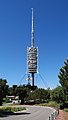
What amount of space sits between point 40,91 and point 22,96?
902cm

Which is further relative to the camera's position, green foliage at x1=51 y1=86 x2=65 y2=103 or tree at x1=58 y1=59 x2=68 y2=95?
green foliage at x1=51 y1=86 x2=65 y2=103

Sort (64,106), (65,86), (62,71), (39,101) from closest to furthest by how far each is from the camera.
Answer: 1. (65,86)
2. (62,71)
3. (64,106)
4. (39,101)

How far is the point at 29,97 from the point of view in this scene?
545 ft

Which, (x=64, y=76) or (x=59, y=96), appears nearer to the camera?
(x=64, y=76)

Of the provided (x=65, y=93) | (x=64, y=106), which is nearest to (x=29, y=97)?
(x=64, y=106)

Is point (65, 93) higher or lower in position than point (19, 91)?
lower

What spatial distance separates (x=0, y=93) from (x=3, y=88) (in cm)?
184

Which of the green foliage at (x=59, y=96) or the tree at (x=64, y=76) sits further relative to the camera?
the green foliage at (x=59, y=96)

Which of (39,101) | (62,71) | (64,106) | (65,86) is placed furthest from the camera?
(39,101)

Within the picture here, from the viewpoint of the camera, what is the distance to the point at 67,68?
7169cm

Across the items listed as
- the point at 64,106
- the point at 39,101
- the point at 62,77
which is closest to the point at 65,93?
the point at 62,77

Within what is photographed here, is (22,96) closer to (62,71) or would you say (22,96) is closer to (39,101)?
(39,101)

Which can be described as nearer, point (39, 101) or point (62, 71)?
point (62, 71)

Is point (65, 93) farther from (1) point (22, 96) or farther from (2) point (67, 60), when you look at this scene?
(1) point (22, 96)
